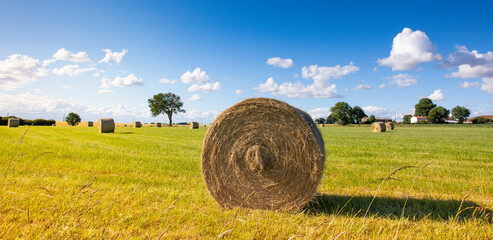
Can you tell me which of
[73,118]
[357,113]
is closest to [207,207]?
[73,118]

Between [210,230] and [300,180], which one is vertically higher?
[300,180]

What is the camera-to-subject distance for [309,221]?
441cm

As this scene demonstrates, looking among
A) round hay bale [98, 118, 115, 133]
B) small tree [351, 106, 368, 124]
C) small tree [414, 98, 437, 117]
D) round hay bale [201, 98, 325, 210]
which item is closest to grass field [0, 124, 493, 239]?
round hay bale [201, 98, 325, 210]

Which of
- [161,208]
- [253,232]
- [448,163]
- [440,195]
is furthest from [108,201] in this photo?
[448,163]

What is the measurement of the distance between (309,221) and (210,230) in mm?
1506

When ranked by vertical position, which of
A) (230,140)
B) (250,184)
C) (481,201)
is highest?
(230,140)

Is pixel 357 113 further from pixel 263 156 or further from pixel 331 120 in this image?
pixel 263 156

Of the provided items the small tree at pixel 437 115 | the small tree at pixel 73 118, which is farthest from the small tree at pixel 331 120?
the small tree at pixel 73 118

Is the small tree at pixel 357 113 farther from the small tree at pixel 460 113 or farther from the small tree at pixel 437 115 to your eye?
the small tree at pixel 460 113

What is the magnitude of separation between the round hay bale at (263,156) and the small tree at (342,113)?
383ft

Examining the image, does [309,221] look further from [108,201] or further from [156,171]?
[156,171]

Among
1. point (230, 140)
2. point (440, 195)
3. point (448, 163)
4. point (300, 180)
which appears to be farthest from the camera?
point (448, 163)

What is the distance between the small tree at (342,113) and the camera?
117m

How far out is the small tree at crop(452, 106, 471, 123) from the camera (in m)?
131
